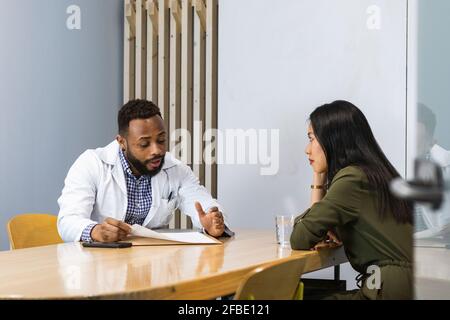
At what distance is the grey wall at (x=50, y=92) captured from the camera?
3.53m

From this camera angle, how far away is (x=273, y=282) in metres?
1.33

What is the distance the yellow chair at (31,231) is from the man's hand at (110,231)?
49 cm

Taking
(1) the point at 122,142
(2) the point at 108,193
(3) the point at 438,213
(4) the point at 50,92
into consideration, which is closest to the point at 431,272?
(3) the point at 438,213

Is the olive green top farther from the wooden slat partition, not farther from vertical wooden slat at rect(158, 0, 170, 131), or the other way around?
vertical wooden slat at rect(158, 0, 170, 131)

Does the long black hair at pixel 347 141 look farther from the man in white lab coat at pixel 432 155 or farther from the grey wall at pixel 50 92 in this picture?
the grey wall at pixel 50 92

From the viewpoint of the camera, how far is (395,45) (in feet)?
10.8

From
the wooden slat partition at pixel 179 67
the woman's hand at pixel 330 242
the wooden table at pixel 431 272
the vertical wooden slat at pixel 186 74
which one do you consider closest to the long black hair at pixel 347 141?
the woman's hand at pixel 330 242

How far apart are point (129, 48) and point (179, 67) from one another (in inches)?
16.3

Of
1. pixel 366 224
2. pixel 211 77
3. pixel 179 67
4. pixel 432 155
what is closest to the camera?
pixel 432 155

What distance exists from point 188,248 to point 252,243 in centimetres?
33

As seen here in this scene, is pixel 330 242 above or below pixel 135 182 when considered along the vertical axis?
below

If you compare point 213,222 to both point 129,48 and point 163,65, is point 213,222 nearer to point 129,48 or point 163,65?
point 163,65

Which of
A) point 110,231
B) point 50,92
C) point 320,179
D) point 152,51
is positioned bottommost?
point 110,231
